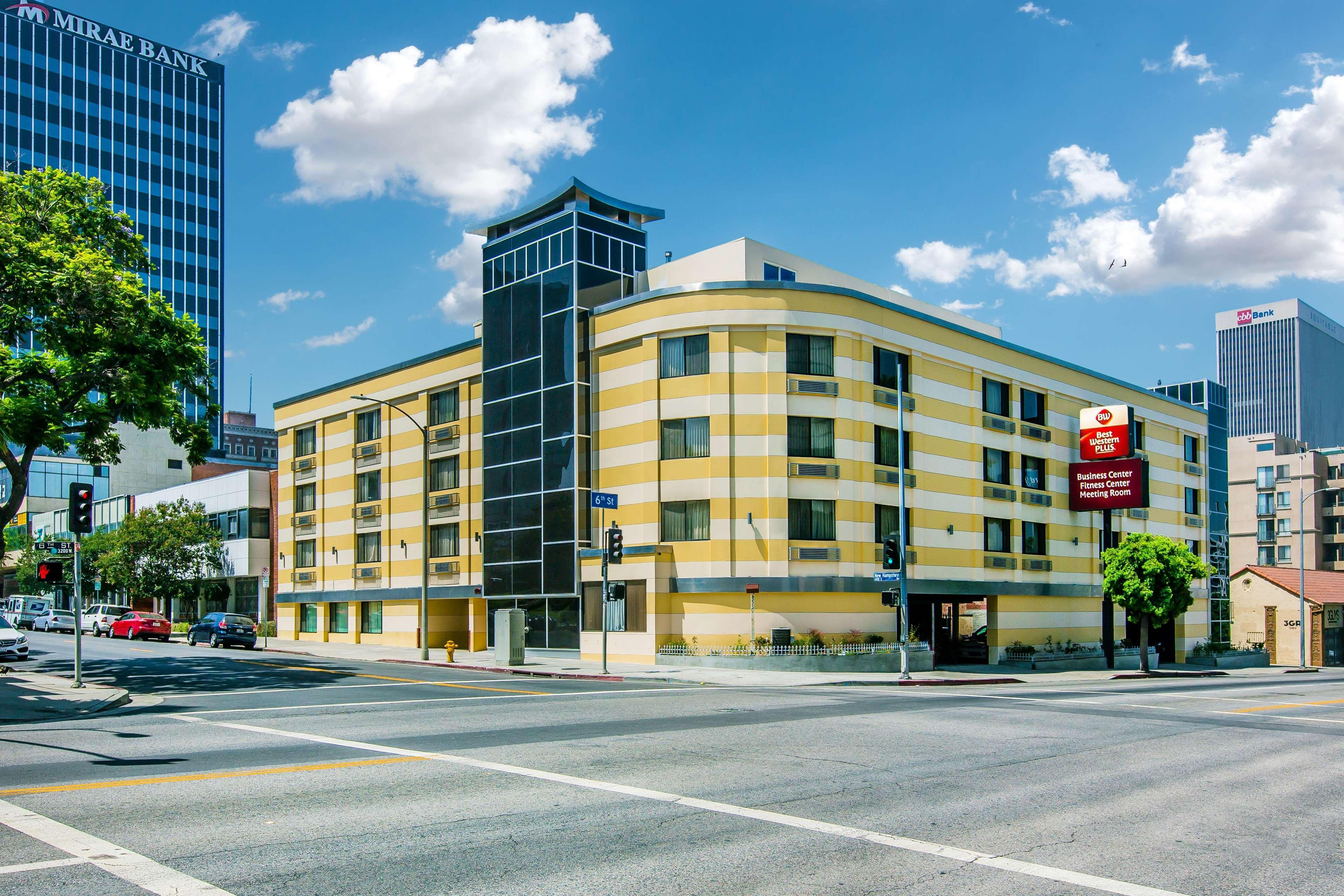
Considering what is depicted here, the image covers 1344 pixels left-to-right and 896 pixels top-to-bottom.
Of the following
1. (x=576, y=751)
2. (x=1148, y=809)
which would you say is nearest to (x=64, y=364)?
(x=576, y=751)

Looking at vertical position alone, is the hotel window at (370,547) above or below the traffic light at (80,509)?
below

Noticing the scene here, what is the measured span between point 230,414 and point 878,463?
6722 inches

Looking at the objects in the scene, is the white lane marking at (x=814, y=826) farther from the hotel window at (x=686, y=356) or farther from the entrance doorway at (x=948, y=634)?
the entrance doorway at (x=948, y=634)

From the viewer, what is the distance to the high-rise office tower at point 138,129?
131750mm

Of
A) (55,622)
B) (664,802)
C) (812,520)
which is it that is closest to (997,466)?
A: (812,520)

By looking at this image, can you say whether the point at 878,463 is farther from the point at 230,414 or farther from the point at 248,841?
the point at 230,414

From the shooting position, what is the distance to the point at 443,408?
1933 inches

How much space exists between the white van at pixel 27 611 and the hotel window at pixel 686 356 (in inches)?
1713

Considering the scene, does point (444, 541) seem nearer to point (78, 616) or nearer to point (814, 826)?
point (78, 616)

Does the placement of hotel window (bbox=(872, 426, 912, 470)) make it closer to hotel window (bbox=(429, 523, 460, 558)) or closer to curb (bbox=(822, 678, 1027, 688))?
curb (bbox=(822, 678, 1027, 688))

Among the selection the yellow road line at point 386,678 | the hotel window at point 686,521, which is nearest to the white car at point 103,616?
the yellow road line at point 386,678

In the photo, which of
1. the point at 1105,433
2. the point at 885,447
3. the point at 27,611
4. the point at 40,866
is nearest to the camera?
the point at 40,866

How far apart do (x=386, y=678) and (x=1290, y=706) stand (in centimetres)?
2336

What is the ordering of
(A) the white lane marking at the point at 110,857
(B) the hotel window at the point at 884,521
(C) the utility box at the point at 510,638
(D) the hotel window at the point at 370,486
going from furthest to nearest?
1. (D) the hotel window at the point at 370,486
2. (B) the hotel window at the point at 884,521
3. (C) the utility box at the point at 510,638
4. (A) the white lane marking at the point at 110,857
